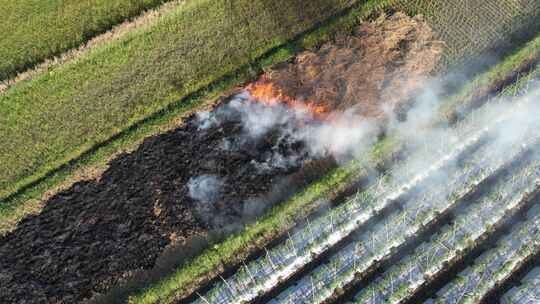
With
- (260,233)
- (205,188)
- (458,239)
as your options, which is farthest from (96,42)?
(458,239)

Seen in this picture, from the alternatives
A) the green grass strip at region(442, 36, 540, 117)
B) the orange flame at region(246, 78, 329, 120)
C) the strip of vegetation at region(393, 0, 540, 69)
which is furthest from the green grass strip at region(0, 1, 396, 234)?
the green grass strip at region(442, 36, 540, 117)

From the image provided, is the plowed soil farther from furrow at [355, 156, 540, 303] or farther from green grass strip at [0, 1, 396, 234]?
furrow at [355, 156, 540, 303]

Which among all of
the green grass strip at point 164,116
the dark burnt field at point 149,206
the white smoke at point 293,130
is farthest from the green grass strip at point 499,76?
the dark burnt field at point 149,206

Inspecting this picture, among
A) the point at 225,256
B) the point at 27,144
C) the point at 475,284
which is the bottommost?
the point at 475,284

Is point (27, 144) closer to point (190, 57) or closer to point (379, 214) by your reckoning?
point (190, 57)

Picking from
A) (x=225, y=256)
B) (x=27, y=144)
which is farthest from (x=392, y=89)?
(x=27, y=144)

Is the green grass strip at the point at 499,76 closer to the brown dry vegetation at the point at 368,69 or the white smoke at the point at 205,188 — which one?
the brown dry vegetation at the point at 368,69

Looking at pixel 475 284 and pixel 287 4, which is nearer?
pixel 475 284

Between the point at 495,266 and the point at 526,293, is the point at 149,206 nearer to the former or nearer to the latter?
the point at 495,266
